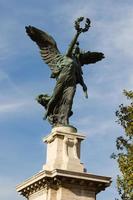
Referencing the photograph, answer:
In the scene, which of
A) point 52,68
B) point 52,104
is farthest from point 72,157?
point 52,68

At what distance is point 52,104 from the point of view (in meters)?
20.8

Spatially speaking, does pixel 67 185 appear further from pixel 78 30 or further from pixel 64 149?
pixel 78 30

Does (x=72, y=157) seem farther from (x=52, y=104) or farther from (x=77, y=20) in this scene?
(x=77, y=20)

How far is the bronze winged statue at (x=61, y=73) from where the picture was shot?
20594mm

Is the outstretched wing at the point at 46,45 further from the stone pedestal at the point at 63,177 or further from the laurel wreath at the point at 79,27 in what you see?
the stone pedestal at the point at 63,177

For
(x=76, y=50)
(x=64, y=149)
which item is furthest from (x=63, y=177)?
(x=76, y=50)

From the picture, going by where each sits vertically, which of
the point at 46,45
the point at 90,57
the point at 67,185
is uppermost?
the point at 46,45

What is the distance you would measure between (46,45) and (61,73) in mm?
1706

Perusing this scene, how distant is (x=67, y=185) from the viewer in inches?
724

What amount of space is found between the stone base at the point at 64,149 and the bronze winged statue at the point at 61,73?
26.1 inches

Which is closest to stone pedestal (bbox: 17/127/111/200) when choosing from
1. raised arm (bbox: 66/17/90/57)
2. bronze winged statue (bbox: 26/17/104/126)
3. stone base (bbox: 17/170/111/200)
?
stone base (bbox: 17/170/111/200)

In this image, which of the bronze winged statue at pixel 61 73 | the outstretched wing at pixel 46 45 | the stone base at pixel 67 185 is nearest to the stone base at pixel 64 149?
the stone base at pixel 67 185

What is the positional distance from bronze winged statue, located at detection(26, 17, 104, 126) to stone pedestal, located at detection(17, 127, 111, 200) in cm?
82

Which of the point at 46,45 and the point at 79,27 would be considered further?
the point at 46,45
